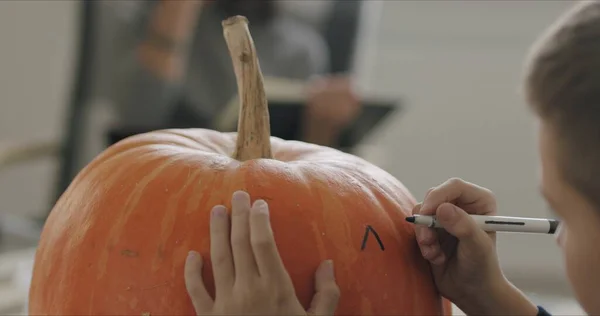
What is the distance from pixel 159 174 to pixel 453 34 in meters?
2.34

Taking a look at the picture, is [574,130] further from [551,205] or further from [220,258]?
[220,258]

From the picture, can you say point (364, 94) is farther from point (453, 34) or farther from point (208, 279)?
point (208, 279)

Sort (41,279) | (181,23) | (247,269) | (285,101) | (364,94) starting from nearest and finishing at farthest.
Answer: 1. (247,269)
2. (41,279)
3. (285,101)
4. (181,23)
5. (364,94)

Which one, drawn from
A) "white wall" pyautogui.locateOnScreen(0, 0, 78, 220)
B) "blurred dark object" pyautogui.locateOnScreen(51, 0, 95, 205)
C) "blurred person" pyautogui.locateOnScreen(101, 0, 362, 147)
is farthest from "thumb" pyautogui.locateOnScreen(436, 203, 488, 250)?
"white wall" pyautogui.locateOnScreen(0, 0, 78, 220)

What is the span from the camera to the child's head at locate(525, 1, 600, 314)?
1.94 ft

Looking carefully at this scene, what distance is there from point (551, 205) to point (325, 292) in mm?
229

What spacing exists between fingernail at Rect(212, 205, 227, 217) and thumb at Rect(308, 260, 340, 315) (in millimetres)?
91

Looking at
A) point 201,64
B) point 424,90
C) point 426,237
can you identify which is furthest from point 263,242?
point 424,90

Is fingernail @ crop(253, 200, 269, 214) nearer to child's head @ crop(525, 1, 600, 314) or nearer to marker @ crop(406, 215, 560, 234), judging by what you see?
marker @ crop(406, 215, 560, 234)

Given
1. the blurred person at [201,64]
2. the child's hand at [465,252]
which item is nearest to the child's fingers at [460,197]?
the child's hand at [465,252]

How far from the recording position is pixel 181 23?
2.09m

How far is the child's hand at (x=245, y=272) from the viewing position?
563 mm

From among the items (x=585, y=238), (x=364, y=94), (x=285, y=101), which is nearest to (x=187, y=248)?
(x=585, y=238)

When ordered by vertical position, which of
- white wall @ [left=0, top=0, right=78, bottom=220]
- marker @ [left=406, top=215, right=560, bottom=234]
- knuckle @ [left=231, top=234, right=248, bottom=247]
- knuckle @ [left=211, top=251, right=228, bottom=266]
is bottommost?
white wall @ [left=0, top=0, right=78, bottom=220]
